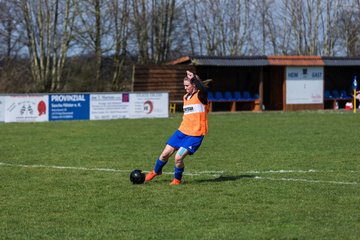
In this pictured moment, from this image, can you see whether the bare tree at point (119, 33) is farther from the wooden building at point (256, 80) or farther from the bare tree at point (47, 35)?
the wooden building at point (256, 80)

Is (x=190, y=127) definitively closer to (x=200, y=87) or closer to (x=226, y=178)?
(x=200, y=87)

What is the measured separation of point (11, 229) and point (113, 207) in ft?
5.70

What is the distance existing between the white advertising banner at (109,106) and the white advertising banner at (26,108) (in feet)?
8.02

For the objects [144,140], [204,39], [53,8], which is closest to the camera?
[144,140]

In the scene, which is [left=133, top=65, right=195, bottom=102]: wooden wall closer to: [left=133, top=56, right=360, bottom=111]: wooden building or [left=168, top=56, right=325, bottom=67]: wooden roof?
[left=133, top=56, right=360, bottom=111]: wooden building

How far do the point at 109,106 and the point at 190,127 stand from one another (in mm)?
22789

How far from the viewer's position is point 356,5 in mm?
63531

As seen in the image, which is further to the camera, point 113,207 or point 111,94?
point 111,94

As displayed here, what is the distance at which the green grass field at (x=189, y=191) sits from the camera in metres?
8.12

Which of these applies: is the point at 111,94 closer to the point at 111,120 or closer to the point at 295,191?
the point at 111,120

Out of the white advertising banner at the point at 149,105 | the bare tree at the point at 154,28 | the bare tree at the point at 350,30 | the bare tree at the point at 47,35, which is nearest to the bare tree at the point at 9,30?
the bare tree at the point at 47,35

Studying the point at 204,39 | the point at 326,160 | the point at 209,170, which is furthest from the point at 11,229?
the point at 204,39

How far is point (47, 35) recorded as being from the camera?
48.7 metres

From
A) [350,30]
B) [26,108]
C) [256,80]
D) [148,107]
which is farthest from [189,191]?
[350,30]
